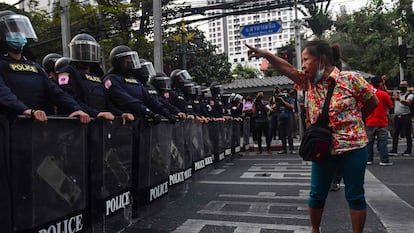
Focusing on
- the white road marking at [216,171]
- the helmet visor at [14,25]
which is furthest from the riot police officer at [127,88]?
the white road marking at [216,171]

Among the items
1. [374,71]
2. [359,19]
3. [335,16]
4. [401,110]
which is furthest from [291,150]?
[335,16]

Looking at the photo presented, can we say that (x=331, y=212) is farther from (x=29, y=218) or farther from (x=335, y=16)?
(x=335, y=16)

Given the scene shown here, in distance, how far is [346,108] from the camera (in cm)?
288

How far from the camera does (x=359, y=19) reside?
2778cm

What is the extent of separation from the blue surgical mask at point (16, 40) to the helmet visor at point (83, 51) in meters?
1.01

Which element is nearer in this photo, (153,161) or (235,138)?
(153,161)

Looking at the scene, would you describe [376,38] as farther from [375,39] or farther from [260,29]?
[260,29]

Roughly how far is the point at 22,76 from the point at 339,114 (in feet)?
7.94

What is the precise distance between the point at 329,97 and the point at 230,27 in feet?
96.2

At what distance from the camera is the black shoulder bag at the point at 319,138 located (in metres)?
2.84

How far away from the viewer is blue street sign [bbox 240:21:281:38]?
1266 centimetres

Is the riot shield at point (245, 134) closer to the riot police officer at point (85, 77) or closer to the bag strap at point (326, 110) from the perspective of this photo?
the riot police officer at point (85, 77)

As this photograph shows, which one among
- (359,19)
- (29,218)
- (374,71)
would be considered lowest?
(29,218)

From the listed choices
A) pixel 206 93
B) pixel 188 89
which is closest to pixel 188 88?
pixel 188 89
